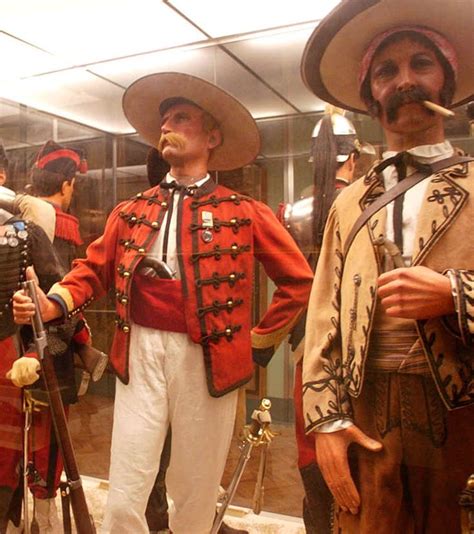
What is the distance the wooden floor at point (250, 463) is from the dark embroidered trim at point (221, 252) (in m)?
0.46

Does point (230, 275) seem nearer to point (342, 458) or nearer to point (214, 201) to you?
point (214, 201)

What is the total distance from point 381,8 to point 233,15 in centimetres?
52

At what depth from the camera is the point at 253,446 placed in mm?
A: 1771

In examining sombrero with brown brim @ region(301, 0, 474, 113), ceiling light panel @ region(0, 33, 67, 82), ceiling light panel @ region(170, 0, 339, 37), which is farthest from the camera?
ceiling light panel @ region(0, 33, 67, 82)

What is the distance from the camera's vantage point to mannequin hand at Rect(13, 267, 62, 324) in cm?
204

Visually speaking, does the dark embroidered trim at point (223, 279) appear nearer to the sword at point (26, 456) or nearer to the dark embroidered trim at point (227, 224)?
the dark embroidered trim at point (227, 224)

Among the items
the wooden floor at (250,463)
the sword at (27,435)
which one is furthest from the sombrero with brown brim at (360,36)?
the sword at (27,435)

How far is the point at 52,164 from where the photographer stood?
87.5 inches

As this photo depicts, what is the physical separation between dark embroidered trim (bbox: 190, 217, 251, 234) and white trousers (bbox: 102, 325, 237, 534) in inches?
11.4

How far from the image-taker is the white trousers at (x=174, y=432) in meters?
1.76

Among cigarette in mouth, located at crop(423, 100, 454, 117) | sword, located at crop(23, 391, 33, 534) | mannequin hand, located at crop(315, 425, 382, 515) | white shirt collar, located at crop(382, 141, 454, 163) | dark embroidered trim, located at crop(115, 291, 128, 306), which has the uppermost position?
cigarette in mouth, located at crop(423, 100, 454, 117)

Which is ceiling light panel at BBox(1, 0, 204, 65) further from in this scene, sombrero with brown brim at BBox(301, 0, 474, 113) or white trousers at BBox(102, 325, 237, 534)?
white trousers at BBox(102, 325, 237, 534)

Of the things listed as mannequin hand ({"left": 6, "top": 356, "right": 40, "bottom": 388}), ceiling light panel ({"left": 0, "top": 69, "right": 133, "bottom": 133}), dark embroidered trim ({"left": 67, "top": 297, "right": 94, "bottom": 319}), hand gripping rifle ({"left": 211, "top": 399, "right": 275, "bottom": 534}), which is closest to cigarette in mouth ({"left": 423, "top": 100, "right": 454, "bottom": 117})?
hand gripping rifle ({"left": 211, "top": 399, "right": 275, "bottom": 534})

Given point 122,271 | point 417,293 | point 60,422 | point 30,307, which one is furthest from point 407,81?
point 60,422
